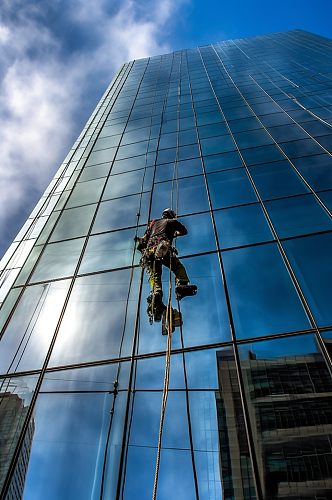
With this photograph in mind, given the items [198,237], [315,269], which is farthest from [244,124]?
[315,269]

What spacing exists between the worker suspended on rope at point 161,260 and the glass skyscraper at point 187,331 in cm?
101

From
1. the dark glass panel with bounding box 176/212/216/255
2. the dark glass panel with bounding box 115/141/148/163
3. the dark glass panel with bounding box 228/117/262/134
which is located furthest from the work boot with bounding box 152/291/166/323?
the dark glass panel with bounding box 228/117/262/134

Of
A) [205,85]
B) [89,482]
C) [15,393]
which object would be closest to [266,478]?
[89,482]

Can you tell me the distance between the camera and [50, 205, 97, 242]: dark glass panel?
9.95m

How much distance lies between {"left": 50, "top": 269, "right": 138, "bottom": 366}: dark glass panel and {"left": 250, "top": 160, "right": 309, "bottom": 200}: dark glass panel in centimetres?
456

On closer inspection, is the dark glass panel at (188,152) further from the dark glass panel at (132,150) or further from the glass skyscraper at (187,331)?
the dark glass panel at (132,150)

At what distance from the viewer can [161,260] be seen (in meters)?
6.02

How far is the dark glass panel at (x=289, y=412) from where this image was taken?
3.99 metres

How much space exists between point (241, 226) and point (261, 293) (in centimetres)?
230

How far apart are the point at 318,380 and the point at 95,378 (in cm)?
378

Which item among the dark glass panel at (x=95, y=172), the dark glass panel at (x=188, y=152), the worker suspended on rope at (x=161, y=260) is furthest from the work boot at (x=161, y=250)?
the dark glass panel at (x=95, y=172)

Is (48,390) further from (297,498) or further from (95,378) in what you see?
(297,498)

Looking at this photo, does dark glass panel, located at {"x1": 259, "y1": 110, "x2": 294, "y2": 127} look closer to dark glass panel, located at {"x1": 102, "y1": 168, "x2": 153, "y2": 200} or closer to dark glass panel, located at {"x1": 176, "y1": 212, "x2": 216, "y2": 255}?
dark glass panel, located at {"x1": 102, "y1": 168, "x2": 153, "y2": 200}

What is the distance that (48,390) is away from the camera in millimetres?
6035
